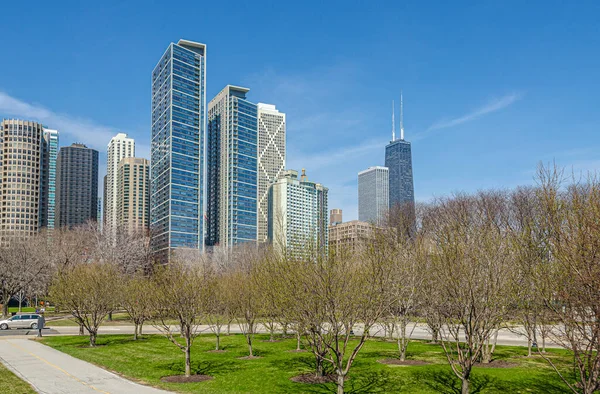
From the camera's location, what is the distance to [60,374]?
982 inches

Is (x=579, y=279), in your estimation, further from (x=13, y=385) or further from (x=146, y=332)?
(x=146, y=332)

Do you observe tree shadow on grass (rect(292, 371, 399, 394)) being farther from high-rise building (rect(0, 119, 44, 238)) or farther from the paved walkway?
high-rise building (rect(0, 119, 44, 238))

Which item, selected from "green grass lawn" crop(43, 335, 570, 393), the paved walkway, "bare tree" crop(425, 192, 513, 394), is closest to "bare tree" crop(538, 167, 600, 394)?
"bare tree" crop(425, 192, 513, 394)

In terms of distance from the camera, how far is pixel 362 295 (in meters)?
18.1

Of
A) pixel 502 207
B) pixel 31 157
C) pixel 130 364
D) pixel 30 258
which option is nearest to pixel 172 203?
pixel 31 157

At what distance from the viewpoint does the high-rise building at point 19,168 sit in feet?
591

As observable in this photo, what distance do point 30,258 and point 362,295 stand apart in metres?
69.9

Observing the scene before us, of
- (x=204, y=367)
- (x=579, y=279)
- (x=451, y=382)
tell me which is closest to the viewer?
(x=579, y=279)

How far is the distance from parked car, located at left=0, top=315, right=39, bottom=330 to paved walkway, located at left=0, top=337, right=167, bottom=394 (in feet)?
68.2

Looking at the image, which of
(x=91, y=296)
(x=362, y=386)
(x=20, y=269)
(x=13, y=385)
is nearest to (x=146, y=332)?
(x=91, y=296)

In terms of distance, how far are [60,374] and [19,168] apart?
181 m

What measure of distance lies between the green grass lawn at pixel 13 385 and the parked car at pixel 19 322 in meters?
32.5

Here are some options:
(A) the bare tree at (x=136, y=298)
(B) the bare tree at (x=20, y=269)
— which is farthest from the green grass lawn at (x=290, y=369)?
(B) the bare tree at (x=20, y=269)

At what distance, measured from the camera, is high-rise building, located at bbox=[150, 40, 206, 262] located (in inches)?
6959
